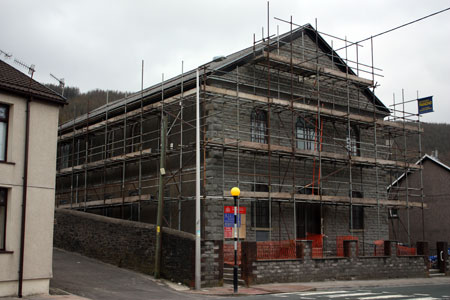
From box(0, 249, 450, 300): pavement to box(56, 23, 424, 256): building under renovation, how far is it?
3.72 m

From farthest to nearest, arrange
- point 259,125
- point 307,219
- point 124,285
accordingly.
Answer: point 307,219
point 259,125
point 124,285

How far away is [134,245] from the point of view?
2300 cm

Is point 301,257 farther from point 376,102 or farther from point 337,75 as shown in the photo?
point 376,102

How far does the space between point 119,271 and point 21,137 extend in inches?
322

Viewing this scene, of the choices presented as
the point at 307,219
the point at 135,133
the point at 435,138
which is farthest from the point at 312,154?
the point at 435,138

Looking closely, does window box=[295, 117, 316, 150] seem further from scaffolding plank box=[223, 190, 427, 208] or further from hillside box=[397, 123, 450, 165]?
hillside box=[397, 123, 450, 165]

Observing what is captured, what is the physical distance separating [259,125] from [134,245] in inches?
346

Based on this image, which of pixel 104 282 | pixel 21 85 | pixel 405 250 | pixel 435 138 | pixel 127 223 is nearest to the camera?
pixel 21 85

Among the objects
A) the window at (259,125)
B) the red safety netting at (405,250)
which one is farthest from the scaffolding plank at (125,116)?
the red safety netting at (405,250)

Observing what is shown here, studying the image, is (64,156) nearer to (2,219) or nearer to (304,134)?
(304,134)

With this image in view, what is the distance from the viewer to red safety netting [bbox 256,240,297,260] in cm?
2195

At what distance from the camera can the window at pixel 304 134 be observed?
95.8 feet

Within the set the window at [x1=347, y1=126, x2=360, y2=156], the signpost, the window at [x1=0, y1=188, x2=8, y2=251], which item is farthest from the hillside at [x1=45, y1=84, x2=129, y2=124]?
the window at [x1=0, y1=188, x2=8, y2=251]

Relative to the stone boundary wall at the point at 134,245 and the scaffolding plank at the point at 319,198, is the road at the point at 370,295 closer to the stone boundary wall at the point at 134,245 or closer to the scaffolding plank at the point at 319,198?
the stone boundary wall at the point at 134,245
